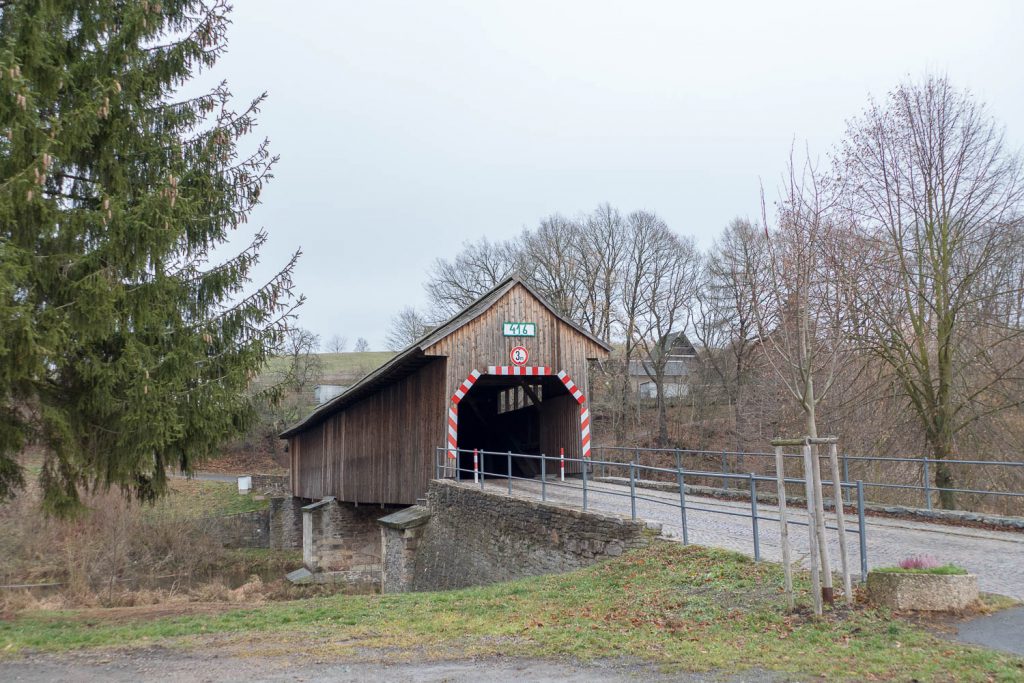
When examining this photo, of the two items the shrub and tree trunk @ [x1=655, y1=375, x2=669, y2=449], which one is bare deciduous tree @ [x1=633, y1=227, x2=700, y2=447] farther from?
the shrub

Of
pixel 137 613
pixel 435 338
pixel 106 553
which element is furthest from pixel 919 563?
pixel 106 553

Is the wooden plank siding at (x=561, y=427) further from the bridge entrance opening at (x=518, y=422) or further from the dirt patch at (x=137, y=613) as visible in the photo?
the dirt patch at (x=137, y=613)

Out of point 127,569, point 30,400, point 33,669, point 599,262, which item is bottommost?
point 127,569

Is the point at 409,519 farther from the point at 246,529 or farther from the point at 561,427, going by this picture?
the point at 246,529

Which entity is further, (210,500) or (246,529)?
(210,500)

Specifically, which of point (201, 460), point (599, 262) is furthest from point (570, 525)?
point (599, 262)

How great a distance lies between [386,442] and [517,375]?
473 cm

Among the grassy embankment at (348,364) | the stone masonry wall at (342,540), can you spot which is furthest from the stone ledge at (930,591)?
the grassy embankment at (348,364)

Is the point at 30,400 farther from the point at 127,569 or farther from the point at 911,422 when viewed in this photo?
the point at 127,569

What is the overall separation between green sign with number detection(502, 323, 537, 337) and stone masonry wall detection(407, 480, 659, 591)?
→ 3640mm

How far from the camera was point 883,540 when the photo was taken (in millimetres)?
10516

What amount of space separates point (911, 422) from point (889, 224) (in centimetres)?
411

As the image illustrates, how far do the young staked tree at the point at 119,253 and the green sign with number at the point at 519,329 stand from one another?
809 centimetres

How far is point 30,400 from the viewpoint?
31.4 ft
